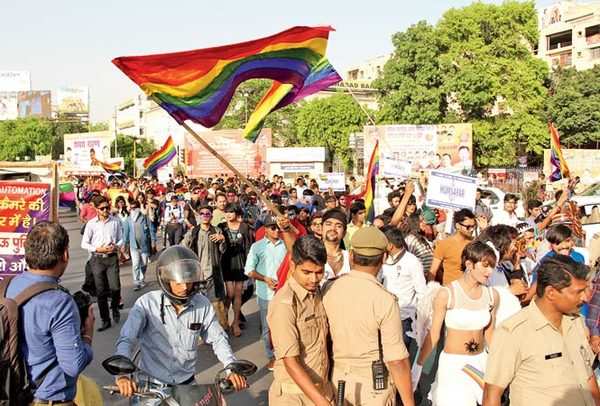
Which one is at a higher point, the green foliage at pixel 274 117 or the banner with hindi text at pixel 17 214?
the green foliage at pixel 274 117

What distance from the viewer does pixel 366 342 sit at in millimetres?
3652

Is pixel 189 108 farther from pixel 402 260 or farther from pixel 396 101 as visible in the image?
pixel 396 101

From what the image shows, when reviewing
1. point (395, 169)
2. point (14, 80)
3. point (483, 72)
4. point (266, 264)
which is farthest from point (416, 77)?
point (14, 80)

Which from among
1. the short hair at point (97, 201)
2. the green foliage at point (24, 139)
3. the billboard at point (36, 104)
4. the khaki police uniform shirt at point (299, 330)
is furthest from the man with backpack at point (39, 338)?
the billboard at point (36, 104)

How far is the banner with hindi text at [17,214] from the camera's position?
7.34m

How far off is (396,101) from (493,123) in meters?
5.63

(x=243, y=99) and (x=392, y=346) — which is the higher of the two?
(x=243, y=99)

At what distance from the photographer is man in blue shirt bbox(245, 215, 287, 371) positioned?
7.39m

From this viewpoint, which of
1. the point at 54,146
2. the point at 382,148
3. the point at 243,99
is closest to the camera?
the point at 382,148

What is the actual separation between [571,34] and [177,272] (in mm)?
65202

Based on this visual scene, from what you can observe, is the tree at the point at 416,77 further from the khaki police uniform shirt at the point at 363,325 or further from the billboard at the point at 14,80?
the billboard at the point at 14,80

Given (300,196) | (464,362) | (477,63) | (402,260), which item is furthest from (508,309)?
(477,63)

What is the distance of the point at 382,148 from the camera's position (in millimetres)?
31375

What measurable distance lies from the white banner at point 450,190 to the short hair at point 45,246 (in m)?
6.41
